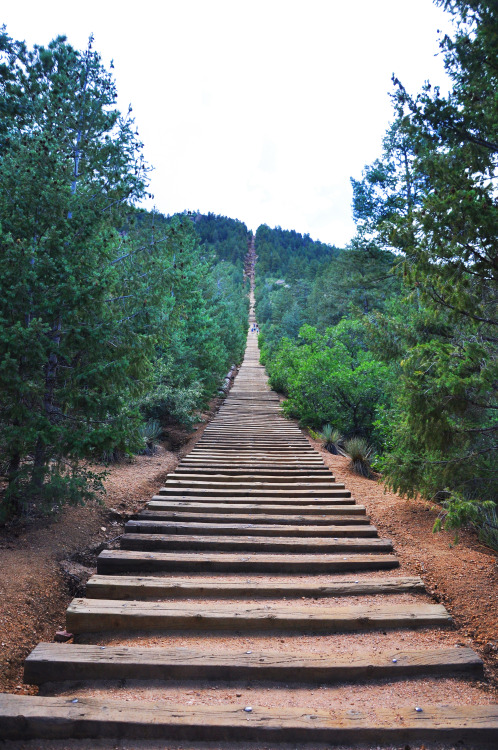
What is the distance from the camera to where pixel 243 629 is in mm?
3258

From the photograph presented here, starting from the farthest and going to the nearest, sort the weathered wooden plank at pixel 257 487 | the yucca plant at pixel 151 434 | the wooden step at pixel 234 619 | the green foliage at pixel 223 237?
the green foliage at pixel 223 237
the yucca plant at pixel 151 434
the weathered wooden plank at pixel 257 487
the wooden step at pixel 234 619

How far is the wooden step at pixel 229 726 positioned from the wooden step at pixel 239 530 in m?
2.58

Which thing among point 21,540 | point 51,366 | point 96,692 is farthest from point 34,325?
point 96,692

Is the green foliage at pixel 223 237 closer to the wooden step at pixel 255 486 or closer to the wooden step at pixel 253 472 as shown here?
the wooden step at pixel 253 472

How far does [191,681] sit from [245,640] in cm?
52

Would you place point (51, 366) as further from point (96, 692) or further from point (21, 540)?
point (96, 692)

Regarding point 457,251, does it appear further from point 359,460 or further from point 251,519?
point 359,460

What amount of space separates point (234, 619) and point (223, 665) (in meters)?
0.51

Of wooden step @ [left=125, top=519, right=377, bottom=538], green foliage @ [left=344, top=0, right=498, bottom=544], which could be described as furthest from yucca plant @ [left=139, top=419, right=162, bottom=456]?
green foliage @ [left=344, top=0, right=498, bottom=544]

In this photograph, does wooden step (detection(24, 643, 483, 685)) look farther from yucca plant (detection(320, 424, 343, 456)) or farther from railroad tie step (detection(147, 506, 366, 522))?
yucca plant (detection(320, 424, 343, 456))

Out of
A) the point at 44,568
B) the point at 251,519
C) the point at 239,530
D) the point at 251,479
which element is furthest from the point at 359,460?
the point at 44,568

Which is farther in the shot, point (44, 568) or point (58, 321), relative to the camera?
point (58, 321)

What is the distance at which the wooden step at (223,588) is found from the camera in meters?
3.66

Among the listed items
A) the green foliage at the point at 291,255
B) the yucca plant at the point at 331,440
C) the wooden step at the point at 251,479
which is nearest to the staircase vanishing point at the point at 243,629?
the wooden step at the point at 251,479
